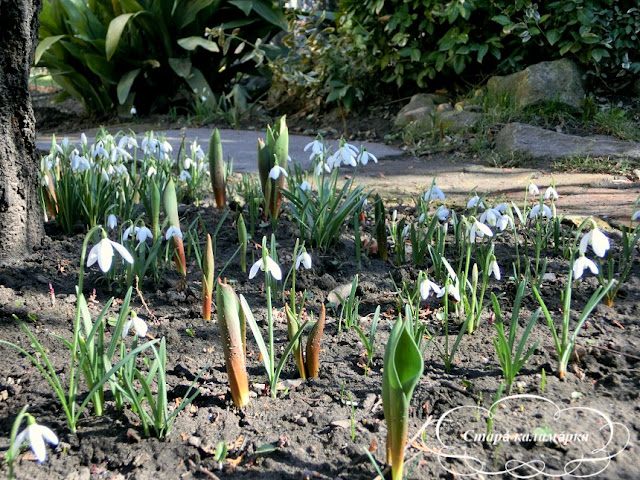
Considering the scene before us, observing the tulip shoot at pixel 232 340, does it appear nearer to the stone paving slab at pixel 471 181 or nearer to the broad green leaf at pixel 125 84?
the stone paving slab at pixel 471 181

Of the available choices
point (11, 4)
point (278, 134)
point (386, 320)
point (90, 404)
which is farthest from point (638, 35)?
point (90, 404)

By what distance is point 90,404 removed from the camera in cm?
194

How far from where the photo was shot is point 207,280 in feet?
8.09

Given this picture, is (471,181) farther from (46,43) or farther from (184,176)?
(46,43)

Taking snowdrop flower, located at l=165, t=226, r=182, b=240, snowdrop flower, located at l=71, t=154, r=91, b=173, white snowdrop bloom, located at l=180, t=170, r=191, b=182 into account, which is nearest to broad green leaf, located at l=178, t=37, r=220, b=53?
white snowdrop bloom, located at l=180, t=170, r=191, b=182

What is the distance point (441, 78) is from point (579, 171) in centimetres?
282

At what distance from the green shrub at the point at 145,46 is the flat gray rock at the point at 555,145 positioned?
→ 3224mm

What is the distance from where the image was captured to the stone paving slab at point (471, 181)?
389 cm

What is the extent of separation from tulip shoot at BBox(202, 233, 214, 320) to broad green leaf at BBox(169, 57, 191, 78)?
5928mm

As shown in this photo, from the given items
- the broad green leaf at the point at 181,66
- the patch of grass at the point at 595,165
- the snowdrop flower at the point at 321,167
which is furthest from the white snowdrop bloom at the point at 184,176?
the broad green leaf at the point at 181,66

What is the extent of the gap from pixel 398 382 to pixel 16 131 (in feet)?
7.05

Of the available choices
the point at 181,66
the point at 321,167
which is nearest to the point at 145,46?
the point at 181,66

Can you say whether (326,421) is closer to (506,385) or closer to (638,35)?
(506,385)

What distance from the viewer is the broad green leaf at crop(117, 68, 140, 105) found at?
7.67 meters
